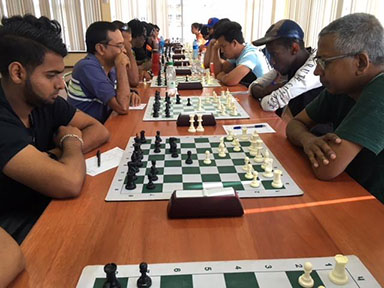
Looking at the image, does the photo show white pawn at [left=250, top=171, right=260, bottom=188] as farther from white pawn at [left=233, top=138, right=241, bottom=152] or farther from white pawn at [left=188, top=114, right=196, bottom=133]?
white pawn at [left=188, top=114, right=196, bottom=133]

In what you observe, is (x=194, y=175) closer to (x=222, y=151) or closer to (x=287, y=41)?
(x=222, y=151)

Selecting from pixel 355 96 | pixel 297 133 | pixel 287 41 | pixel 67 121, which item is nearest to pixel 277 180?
pixel 297 133

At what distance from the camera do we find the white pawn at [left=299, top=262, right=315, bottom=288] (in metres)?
0.73

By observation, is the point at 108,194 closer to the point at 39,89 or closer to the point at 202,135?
the point at 39,89

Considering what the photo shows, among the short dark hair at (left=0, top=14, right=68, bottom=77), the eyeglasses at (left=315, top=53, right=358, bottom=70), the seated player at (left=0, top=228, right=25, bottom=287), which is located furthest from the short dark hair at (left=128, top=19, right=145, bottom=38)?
the seated player at (left=0, top=228, right=25, bottom=287)

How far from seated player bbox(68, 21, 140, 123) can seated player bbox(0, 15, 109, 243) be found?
75 cm

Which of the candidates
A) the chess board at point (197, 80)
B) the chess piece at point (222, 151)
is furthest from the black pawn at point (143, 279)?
the chess board at point (197, 80)

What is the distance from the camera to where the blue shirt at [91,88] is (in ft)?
7.53

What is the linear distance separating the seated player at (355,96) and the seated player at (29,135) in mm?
962

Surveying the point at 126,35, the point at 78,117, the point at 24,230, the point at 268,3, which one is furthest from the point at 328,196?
the point at 268,3

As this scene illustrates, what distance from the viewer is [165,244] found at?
0.91 m

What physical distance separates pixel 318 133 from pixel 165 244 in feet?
4.63

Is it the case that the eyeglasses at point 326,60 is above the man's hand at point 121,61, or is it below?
above

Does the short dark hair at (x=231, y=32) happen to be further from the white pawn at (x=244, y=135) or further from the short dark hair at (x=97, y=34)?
the white pawn at (x=244, y=135)
